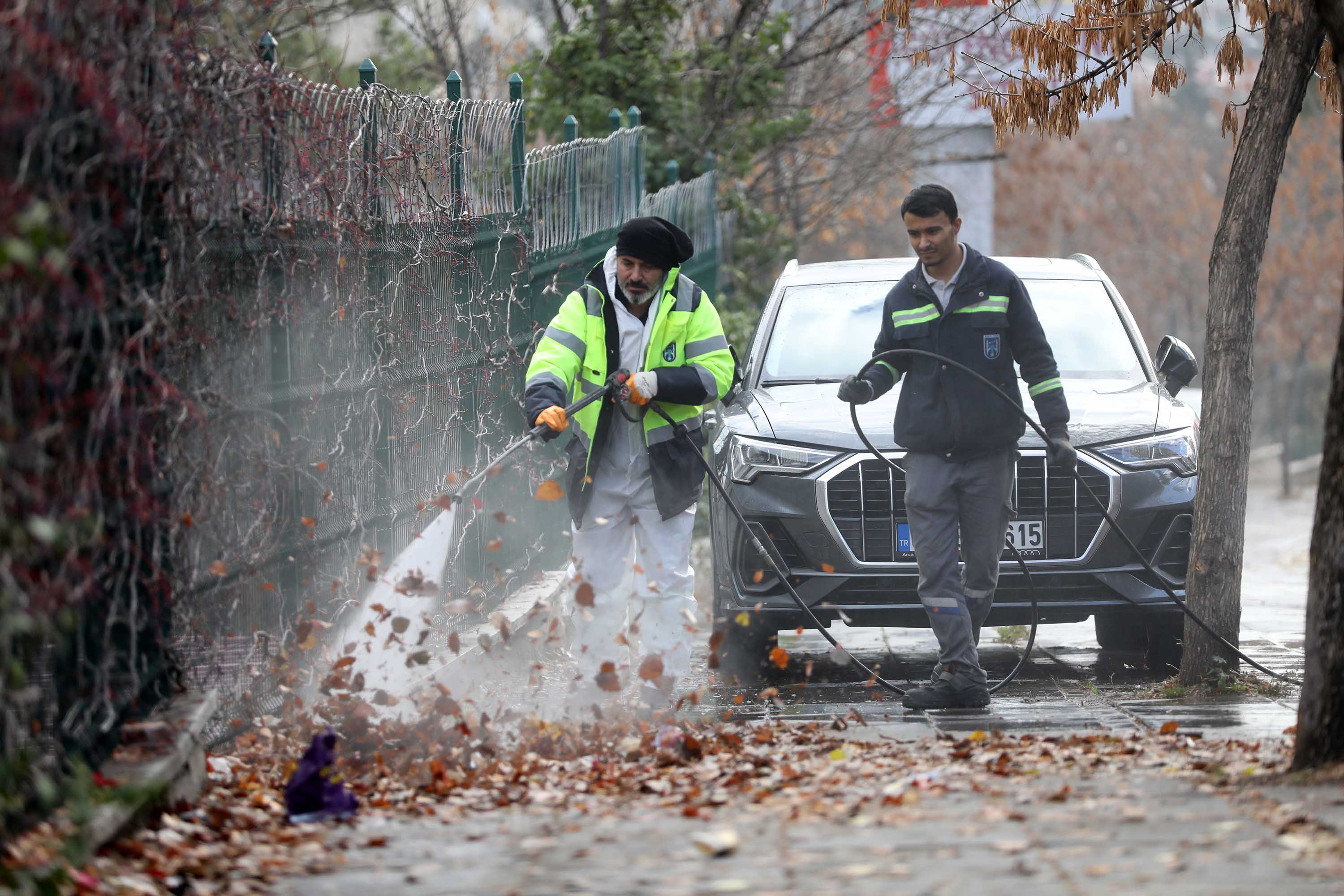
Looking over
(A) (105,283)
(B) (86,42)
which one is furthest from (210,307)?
(B) (86,42)

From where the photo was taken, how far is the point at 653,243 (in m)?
6.20

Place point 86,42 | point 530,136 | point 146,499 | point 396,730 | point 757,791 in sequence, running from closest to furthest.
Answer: point 86,42, point 146,499, point 757,791, point 396,730, point 530,136

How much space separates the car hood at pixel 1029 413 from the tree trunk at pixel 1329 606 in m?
2.48

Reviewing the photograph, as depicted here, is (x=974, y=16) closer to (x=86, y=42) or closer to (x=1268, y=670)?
(x=1268, y=670)

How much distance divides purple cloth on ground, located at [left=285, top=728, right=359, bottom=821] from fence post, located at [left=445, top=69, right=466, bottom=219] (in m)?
3.80

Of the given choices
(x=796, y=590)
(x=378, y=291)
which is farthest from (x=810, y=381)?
(x=378, y=291)

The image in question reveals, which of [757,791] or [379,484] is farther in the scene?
[379,484]

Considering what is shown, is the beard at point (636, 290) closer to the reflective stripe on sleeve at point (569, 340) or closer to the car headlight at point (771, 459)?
the reflective stripe on sleeve at point (569, 340)

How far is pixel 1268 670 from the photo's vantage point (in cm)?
676

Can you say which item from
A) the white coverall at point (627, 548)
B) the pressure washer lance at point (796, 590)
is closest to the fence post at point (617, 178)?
the pressure washer lance at point (796, 590)

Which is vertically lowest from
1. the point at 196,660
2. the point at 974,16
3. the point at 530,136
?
the point at 196,660

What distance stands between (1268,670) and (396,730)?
146 inches

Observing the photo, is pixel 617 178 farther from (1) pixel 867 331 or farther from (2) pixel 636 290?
(2) pixel 636 290

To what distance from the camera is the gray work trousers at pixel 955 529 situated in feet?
21.3
